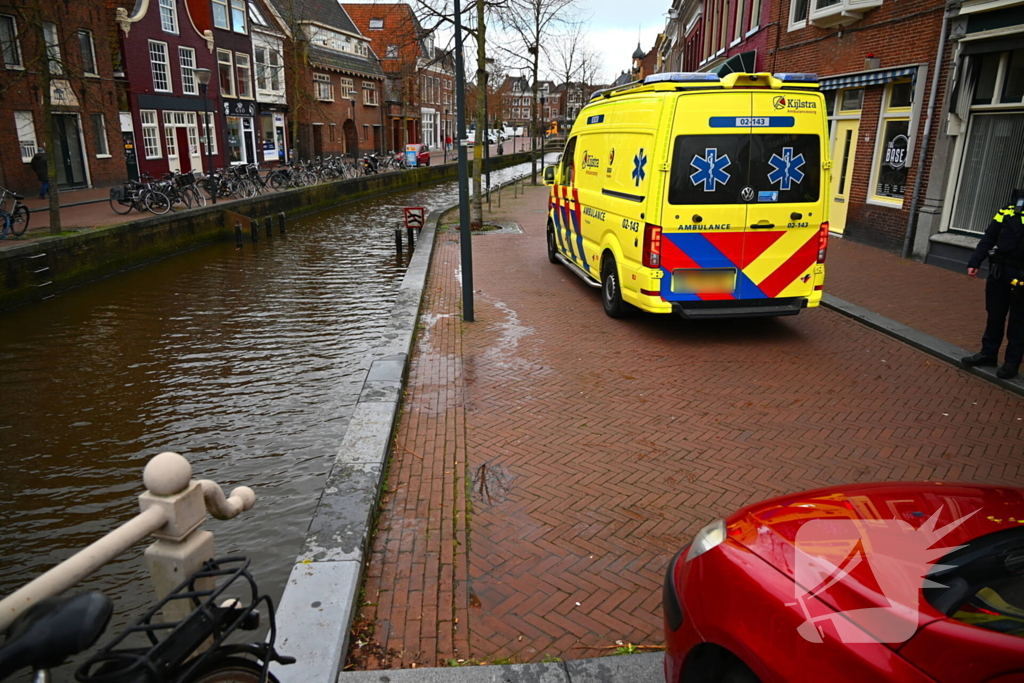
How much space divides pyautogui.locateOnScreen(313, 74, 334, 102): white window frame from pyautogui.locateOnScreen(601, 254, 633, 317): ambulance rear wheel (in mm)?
37557

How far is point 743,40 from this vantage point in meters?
19.2

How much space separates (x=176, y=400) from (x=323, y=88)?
132 ft

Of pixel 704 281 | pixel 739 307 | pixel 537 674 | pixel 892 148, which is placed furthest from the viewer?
pixel 892 148

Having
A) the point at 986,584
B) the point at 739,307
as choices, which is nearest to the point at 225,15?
the point at 739,307

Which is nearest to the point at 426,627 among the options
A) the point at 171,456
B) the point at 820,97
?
the point at 171,456

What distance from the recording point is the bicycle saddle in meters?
1.67

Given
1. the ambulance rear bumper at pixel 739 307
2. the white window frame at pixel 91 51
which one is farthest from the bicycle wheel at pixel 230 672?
the white window frame at pixel 91 51

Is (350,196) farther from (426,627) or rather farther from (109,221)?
(426,627)

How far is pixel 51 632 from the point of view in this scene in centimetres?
170

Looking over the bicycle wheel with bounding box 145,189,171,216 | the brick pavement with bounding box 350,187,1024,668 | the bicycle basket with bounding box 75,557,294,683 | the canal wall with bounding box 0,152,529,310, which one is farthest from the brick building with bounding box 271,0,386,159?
the bicycle basket with bounding box 75,557,294,683

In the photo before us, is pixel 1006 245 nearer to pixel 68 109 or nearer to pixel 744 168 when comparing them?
pixel 744 168

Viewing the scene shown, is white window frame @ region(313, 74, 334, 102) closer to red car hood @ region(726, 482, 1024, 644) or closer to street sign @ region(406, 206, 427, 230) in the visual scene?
street sign @ region(406, 206, 427, 230)

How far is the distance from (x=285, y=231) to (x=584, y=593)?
17849 millimetres

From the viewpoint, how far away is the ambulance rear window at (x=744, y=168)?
696 centimetres
